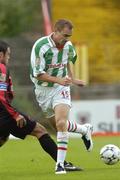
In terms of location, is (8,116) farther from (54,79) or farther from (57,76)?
(57,76)

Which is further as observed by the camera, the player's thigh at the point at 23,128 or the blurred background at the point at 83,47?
the blurred background at the point at 83,47

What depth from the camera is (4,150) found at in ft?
55.1

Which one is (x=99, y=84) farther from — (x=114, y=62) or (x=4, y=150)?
(x=4, y=150)

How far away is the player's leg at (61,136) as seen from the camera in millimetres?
11719

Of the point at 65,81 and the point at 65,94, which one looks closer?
the point at 65,81

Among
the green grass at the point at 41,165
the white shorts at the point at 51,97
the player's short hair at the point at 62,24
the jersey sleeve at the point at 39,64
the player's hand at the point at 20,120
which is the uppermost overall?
the player's short hair at the point at 62,24

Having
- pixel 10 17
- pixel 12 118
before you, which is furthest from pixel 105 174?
pixel 10 17

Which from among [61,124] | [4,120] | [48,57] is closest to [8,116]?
[4,120]

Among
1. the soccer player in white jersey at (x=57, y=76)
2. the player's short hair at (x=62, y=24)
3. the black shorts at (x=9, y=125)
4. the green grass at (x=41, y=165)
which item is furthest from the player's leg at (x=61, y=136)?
the player's short hair at (x=62, y=24)

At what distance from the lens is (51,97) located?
1234 cm

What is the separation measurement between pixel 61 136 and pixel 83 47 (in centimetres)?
1647

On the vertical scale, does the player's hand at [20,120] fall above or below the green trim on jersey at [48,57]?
below

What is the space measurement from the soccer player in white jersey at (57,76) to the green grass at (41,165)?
441 mm

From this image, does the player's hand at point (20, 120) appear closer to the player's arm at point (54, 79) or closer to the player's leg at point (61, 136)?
the player's leg at point (61, 136)
